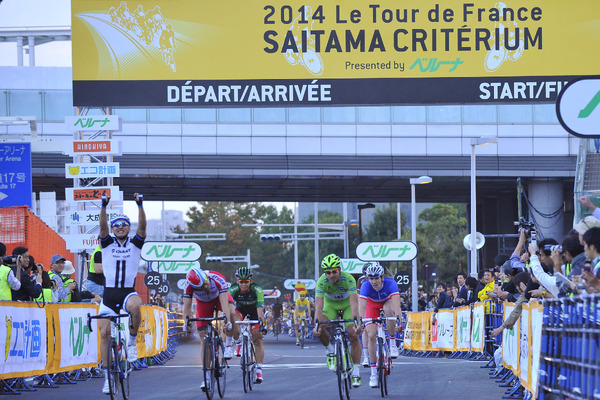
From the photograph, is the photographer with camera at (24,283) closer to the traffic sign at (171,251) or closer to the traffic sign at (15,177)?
the traffic sign at (15,177)

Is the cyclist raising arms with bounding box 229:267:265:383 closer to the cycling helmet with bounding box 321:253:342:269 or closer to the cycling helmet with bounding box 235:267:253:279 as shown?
the cycling helmet with bounding box 235:267:253:279

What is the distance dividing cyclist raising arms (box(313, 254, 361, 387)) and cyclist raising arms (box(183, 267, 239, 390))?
48.3 inches

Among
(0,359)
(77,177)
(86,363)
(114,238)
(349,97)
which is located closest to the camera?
(114,238)

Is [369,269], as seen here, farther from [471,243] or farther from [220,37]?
[471,243]

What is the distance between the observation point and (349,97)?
18.8 meters

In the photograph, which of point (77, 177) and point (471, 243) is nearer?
point (77, 177)

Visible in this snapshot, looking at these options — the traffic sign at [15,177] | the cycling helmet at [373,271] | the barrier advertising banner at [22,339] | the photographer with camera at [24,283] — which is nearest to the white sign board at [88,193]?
the traffic sign at [15,177]

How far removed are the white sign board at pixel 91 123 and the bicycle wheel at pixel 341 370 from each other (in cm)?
1201

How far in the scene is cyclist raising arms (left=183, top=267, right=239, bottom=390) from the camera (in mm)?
13570

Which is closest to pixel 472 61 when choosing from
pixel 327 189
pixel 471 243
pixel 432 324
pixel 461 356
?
pixel 461 356

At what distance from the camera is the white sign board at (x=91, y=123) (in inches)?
916

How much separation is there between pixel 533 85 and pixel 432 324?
31.8 ft

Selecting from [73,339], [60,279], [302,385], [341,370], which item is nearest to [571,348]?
[341,370]

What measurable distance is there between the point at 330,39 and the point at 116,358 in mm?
9035
